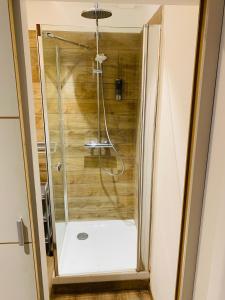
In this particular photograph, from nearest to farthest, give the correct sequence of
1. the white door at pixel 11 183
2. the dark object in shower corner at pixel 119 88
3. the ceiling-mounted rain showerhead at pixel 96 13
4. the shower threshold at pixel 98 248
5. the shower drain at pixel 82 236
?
→ the white door at pixel 11 183 < the ceiling-mounted rain showerhead at pixel 96 13 < the shower threshold at pixel 98 248 < the dark object in shower corner at pixel 119 88 < the shower drain at pixel 82 236

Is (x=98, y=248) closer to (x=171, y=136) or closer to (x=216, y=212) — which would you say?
(x=171, y=136)

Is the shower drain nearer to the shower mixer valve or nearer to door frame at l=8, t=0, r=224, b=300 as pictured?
door frame at l=8, t=0, r=224, b=300

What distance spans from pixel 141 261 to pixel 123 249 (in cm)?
37

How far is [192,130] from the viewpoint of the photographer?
0.96m

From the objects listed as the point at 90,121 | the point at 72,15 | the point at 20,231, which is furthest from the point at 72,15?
the point at 20,231

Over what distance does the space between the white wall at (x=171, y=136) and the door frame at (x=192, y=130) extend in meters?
0.17

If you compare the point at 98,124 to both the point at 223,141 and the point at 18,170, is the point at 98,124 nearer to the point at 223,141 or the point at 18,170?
the point at 18,170

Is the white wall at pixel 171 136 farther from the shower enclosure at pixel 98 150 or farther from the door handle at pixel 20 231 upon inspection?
the door handle at pixel 20 231

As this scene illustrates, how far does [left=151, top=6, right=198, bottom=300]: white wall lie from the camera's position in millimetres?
1142

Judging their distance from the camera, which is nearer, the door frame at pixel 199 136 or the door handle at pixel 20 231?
the door frame at pixel 199 136

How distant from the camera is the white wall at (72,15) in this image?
2254 mm

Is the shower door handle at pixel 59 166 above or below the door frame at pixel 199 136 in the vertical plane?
below

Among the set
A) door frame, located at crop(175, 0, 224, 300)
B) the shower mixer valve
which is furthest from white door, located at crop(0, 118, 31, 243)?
the shower mixer valve

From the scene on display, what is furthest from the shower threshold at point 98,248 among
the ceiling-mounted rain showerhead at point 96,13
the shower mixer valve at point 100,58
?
the ceiling-mounted rain showerhead at point 96,13
